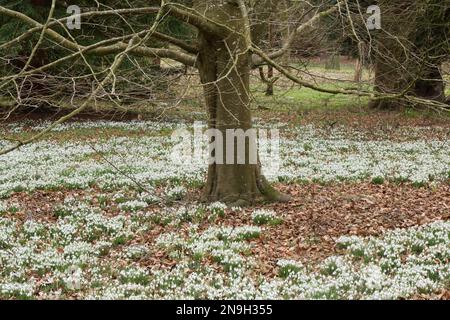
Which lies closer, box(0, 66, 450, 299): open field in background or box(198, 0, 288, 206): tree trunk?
box(0, 66, 450, 299): open field in background

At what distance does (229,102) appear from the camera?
1261 centimetres

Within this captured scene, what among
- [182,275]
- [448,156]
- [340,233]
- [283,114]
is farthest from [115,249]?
[283,114]

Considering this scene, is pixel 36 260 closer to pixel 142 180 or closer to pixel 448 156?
pixel 142 180

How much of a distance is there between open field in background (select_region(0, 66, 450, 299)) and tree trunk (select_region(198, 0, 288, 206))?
1.51ft

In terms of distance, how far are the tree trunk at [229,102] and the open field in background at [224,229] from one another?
1.51 ft

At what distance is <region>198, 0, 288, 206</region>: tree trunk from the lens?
12.2 m

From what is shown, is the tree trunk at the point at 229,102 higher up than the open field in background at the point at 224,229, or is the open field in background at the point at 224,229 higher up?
the tree trunk at the point at 229,102

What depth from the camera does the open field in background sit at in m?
8.04

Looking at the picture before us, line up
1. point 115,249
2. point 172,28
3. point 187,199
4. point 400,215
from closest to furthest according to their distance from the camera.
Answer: point 115,249 → point 400,215 → point 187,199 → point 172,28

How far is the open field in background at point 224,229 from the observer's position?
8039 millimetres

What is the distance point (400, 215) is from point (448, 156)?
8.58 meters

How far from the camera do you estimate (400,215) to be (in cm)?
1179

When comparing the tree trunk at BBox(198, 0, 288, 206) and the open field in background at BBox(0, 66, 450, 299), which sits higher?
the tree trunk at BBox(198, 0, 288, 206)

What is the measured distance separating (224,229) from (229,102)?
3.12 m
